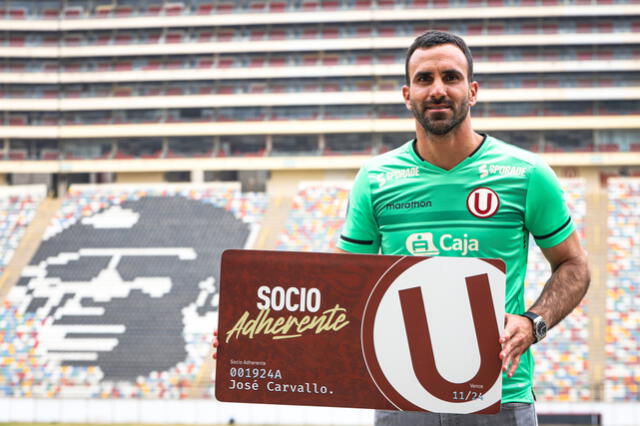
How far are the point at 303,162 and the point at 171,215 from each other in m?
10.1

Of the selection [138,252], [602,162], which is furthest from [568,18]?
[138,252]

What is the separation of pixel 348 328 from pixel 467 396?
425 millimetres

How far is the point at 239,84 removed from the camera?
43500 mm

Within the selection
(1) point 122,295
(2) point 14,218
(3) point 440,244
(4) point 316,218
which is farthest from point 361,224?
(2) point 14,218

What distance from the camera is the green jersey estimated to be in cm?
271

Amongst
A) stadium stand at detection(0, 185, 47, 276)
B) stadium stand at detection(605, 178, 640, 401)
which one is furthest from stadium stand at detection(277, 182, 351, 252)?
stadium stand at detection(0, 185, 47, 276)

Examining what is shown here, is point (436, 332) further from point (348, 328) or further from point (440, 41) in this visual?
point (440, 41)

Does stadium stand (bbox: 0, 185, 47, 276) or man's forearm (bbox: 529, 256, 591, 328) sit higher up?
man's forearm (bbox: 529, 256, 591, 328)

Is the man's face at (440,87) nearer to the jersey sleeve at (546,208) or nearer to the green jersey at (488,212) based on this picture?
the green jersey at (488,212)

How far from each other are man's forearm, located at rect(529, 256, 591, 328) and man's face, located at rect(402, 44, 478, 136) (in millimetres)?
608

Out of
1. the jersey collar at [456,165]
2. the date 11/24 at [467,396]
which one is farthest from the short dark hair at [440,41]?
the date 11/24 at [467,396]

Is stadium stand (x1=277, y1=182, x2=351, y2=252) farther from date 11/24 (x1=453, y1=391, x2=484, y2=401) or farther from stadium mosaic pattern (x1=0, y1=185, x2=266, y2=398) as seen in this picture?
date 11/24 (x1=453, y1=391, x2=484, y2=401)

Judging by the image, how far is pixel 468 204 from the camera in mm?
2719

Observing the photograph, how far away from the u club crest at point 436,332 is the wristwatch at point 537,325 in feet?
0.30
